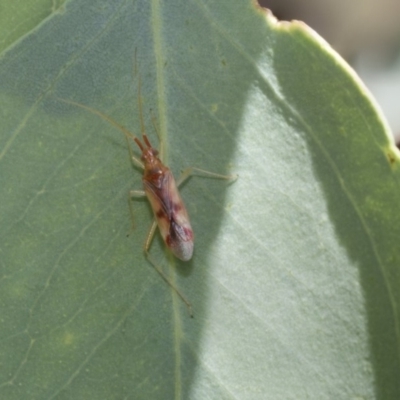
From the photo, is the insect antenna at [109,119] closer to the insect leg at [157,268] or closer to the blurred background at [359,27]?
the insect leg at [157,268]

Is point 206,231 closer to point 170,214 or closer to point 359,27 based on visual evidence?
point 170,214

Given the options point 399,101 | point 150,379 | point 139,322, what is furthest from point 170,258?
point 399,101

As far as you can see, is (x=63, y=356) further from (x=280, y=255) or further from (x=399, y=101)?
(x=399, y=101)

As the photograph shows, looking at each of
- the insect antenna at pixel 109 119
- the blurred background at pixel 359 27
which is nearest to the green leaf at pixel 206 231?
the insect antenna at pixel 109 119

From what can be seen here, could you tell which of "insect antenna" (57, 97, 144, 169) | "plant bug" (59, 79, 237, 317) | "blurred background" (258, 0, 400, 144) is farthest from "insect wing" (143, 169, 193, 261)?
"blurred background" (258, 0, 400, 144)

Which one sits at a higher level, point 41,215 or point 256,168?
point 256,168

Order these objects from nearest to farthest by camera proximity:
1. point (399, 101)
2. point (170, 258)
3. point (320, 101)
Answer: point (320, 101)
point (170, 258)
point (399, 101)

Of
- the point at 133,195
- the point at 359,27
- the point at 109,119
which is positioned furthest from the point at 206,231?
the point at 359,27
